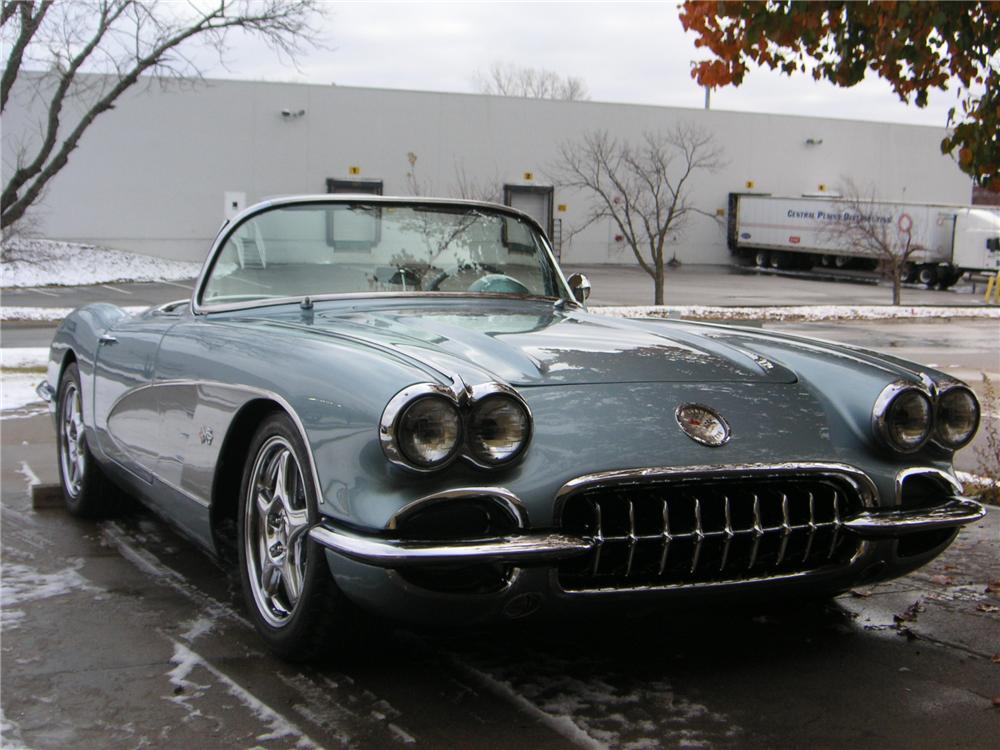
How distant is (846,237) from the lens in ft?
123

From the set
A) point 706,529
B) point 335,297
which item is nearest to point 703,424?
point 706,529

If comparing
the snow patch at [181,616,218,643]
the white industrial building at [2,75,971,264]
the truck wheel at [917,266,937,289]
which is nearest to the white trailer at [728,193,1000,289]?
the truck wheel at [917,266,937,289]

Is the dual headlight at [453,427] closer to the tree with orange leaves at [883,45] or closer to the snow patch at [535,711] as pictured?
the snow patch at [535,711]

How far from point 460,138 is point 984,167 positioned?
3516 centimetres

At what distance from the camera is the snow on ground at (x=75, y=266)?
29.4 meters

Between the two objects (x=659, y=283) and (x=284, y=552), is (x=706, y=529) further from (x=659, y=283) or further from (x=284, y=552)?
(x=659, y=283)

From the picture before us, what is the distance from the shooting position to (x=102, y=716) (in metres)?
3.13

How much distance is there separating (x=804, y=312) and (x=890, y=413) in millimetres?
20202

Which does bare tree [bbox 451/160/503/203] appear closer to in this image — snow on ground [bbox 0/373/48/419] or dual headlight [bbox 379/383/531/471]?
snow on ground [bbox 0/373/48/419]

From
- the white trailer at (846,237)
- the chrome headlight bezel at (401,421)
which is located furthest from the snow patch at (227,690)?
the white trailer at (846,237)

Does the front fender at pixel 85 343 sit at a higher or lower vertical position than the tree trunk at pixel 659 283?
higher

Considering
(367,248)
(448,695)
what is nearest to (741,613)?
(448,695)

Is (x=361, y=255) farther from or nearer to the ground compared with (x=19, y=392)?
farther from the ground

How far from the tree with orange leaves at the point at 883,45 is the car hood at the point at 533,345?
58.6 inches
